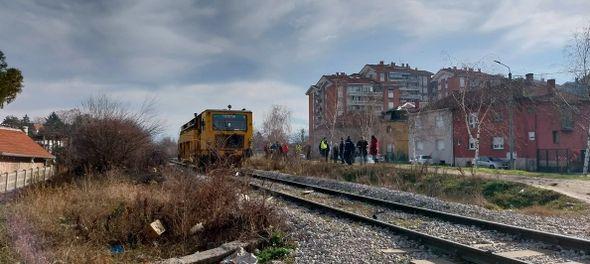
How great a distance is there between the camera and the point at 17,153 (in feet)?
124

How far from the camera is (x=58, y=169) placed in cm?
2128

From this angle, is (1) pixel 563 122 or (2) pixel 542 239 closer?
(2) pixel 542 239

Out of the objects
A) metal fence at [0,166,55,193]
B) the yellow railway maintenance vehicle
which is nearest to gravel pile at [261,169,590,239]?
the yellow railway maintenance vehicle

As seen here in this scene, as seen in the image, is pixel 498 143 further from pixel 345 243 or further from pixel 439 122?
pixel 345 243

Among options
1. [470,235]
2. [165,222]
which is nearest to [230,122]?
[165,222]

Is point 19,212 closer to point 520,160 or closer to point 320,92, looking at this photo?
point 520,160

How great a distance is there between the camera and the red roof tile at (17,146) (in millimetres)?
36906

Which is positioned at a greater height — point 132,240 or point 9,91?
point 9,91

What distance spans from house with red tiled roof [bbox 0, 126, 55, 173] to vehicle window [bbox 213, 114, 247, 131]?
594 inches

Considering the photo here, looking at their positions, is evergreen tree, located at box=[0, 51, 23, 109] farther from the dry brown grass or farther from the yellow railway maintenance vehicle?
the dry brown grass

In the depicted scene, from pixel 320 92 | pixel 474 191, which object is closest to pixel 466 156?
pixel 474 191

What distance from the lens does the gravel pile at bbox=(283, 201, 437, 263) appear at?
6860 mm

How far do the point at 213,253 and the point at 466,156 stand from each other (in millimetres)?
46657

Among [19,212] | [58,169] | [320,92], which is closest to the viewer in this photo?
[19,212]
